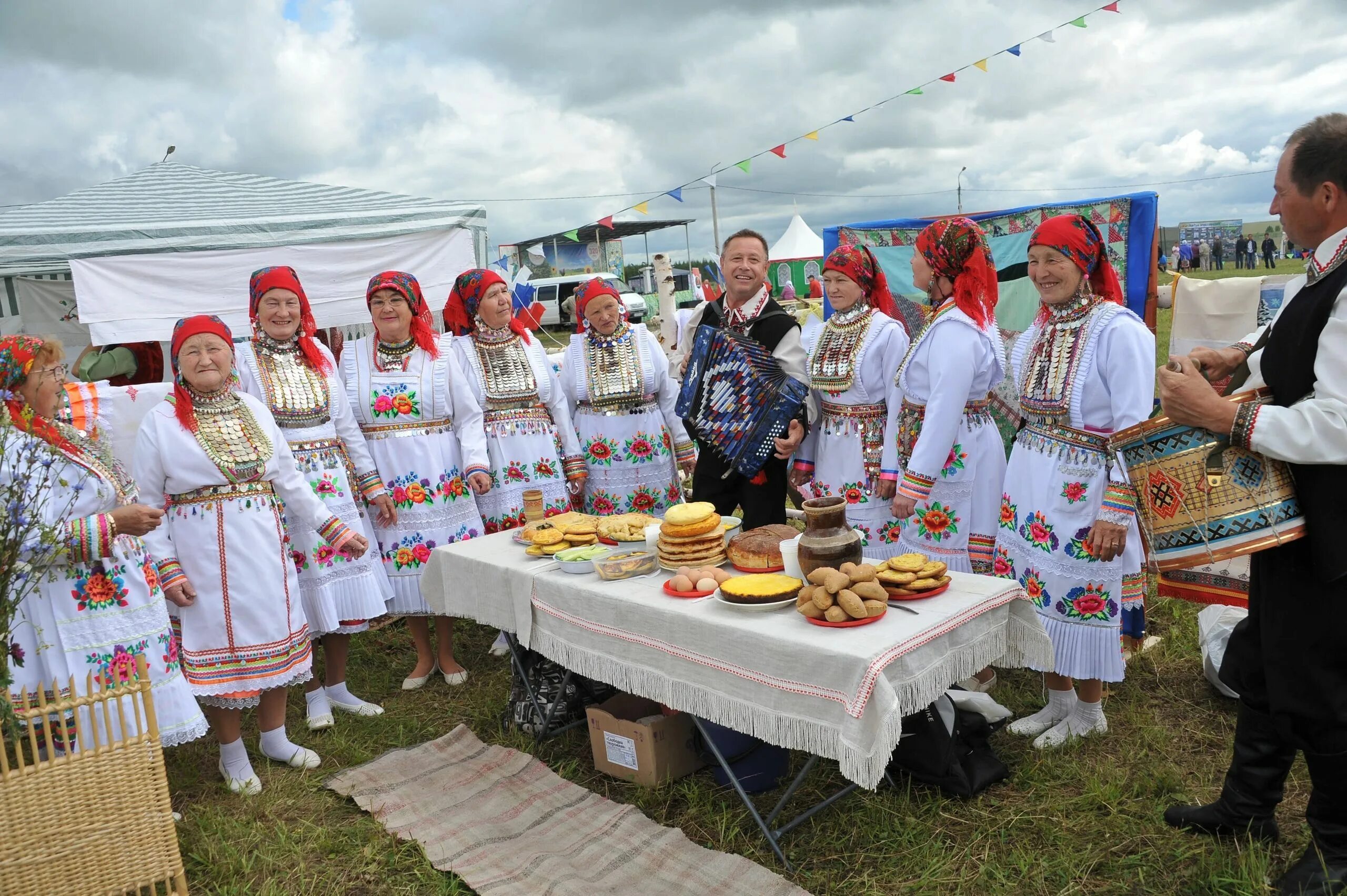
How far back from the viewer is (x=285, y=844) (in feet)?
10.3

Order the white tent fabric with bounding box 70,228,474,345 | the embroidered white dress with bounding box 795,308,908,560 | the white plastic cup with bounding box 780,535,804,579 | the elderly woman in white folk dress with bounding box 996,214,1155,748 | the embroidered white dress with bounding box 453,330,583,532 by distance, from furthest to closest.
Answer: the white tent fabric with bounding box 70,228,474,345, the embroidered white dress with bounding box 453,330,583,532, the embroidered white dress with bounding box 795,308,908,560, the elderly woman in white folk dress with bounding box 996,214,1155,748, the white plastic cup with bounding box 780,535,804,579

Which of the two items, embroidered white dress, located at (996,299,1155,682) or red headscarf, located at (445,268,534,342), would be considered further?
red headscarf, located at (445,268,534,342)

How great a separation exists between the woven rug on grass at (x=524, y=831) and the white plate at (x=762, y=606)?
33.7 inches

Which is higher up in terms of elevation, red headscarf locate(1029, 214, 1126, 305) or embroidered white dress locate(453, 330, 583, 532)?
red headscarf locate(1029, 214, 1126, 305)

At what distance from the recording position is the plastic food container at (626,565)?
3.01 meters

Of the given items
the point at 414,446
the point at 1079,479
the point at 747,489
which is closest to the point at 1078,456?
the point at 1079,479

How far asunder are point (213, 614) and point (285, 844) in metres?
0.92

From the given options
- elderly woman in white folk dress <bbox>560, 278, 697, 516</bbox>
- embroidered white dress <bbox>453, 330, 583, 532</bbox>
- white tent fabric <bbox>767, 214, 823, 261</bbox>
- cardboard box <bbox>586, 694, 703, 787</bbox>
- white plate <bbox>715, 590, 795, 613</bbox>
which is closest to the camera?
white plate <bbox>715, 590, 795, 613</bbox>

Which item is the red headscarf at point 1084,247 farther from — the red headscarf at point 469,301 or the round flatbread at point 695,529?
the red headscarf at point 469,301

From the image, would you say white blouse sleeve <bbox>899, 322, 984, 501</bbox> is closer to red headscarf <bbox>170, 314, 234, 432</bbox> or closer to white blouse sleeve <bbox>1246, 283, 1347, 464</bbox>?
white blouse sleeve <bbox>1246, 283, 1347, 464</bbox>

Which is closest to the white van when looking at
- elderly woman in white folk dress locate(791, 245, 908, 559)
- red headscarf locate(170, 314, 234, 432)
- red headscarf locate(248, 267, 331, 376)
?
red headscarf locate(248, 267, 331, 376)

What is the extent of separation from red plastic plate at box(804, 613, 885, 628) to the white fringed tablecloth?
0.01m

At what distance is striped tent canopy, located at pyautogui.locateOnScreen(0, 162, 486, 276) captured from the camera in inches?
235

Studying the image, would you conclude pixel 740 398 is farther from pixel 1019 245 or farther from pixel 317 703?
pixel 1019 245
